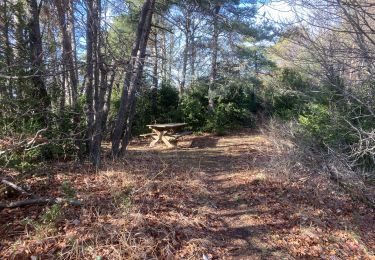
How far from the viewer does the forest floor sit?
310 cm

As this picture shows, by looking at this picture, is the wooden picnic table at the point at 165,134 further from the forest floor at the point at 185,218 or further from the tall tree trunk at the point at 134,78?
the forest floor at the point at 185,218

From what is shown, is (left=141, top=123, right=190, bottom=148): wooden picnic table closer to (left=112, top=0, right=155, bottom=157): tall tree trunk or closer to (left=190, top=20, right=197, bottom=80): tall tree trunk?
(left=112, top=0, right=155, bottom=157): tall tree trunk

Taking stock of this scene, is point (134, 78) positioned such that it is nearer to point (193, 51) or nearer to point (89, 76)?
point (89, 76)

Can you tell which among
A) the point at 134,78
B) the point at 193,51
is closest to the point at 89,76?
the point at 134,78

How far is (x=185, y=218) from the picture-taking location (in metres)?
3.84

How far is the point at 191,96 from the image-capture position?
1446cm

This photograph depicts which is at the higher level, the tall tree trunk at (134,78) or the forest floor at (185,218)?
the tall tree trunk at (134,78)

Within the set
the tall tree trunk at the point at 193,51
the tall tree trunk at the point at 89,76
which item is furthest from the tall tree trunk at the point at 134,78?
the tall tree trunk at the point at 193,51

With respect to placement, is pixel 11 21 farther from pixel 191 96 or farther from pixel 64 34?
pixel 191 96

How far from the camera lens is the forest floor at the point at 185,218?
3098 mm

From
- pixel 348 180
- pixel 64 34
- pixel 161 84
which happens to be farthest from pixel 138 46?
pixel 161 84

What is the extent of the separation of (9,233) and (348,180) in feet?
17.4

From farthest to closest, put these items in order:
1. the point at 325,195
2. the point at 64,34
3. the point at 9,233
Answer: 1. the point at 64,34
2. the point at 325,195
3. the point at 9,233

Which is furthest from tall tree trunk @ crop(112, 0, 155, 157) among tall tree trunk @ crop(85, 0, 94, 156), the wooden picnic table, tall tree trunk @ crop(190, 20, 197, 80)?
tall tree trunk @ crop(190, 20, 197, 80)
